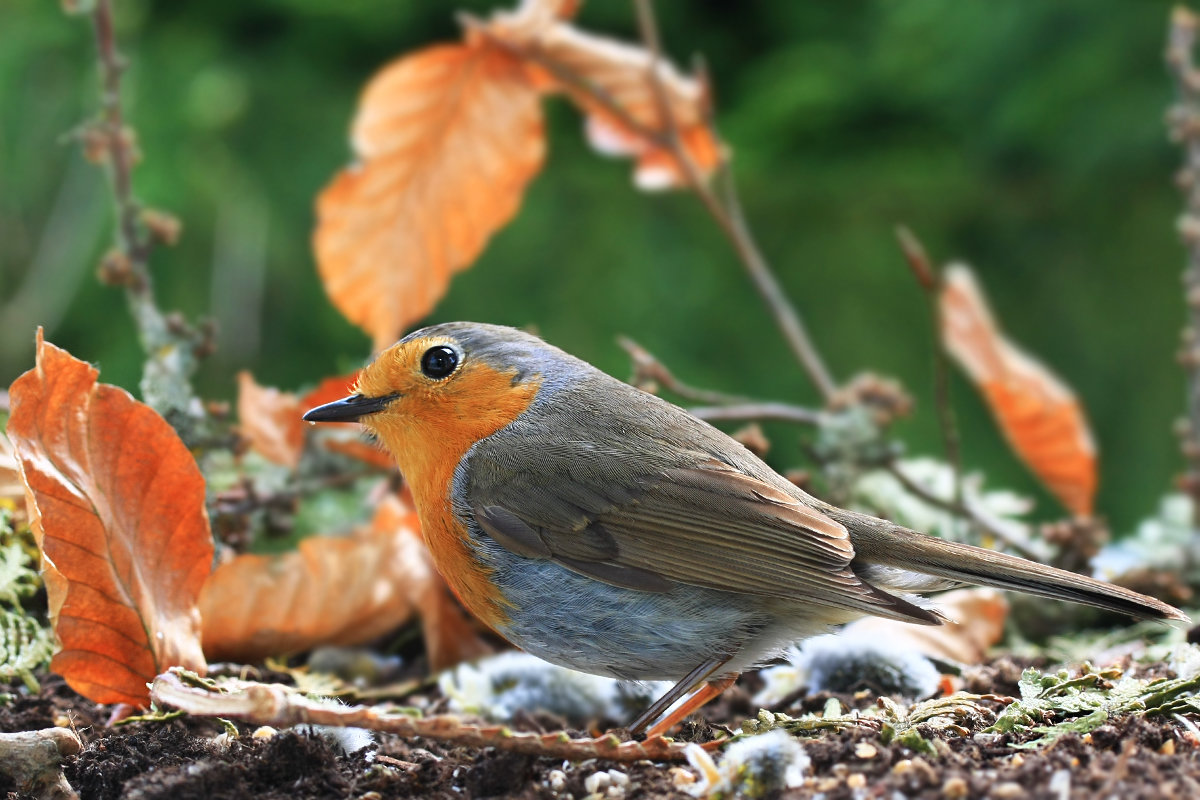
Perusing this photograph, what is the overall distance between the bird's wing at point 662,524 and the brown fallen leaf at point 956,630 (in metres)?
0.40

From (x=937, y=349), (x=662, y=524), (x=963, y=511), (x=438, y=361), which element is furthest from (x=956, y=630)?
(x=438, y=361)

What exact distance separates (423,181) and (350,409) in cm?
76

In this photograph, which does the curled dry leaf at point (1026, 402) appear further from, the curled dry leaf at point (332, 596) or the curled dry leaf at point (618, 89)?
the curled dry leaf at point (332, 596)

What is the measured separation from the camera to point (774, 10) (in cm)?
550

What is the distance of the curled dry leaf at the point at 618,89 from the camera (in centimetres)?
262

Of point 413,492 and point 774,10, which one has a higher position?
point 774,10

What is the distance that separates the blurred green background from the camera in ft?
15.3

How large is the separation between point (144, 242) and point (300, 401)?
411 millimetres

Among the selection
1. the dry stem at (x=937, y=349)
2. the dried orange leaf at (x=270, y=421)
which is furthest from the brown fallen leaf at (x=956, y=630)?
→ the dried orange leaf at (x=270, y=421)

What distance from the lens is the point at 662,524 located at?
182 cm

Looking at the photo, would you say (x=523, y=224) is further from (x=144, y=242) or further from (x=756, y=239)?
(x=144, y=242)

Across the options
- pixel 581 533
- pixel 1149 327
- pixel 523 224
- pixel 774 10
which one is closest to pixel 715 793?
pixel 581 533

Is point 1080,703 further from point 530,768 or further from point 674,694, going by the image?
point 530,768

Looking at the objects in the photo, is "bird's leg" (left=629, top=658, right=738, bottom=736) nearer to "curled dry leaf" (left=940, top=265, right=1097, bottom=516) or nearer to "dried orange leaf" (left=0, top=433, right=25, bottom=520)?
"dried orange leaf" (left=0, top=433, right=25, bottom=520)
